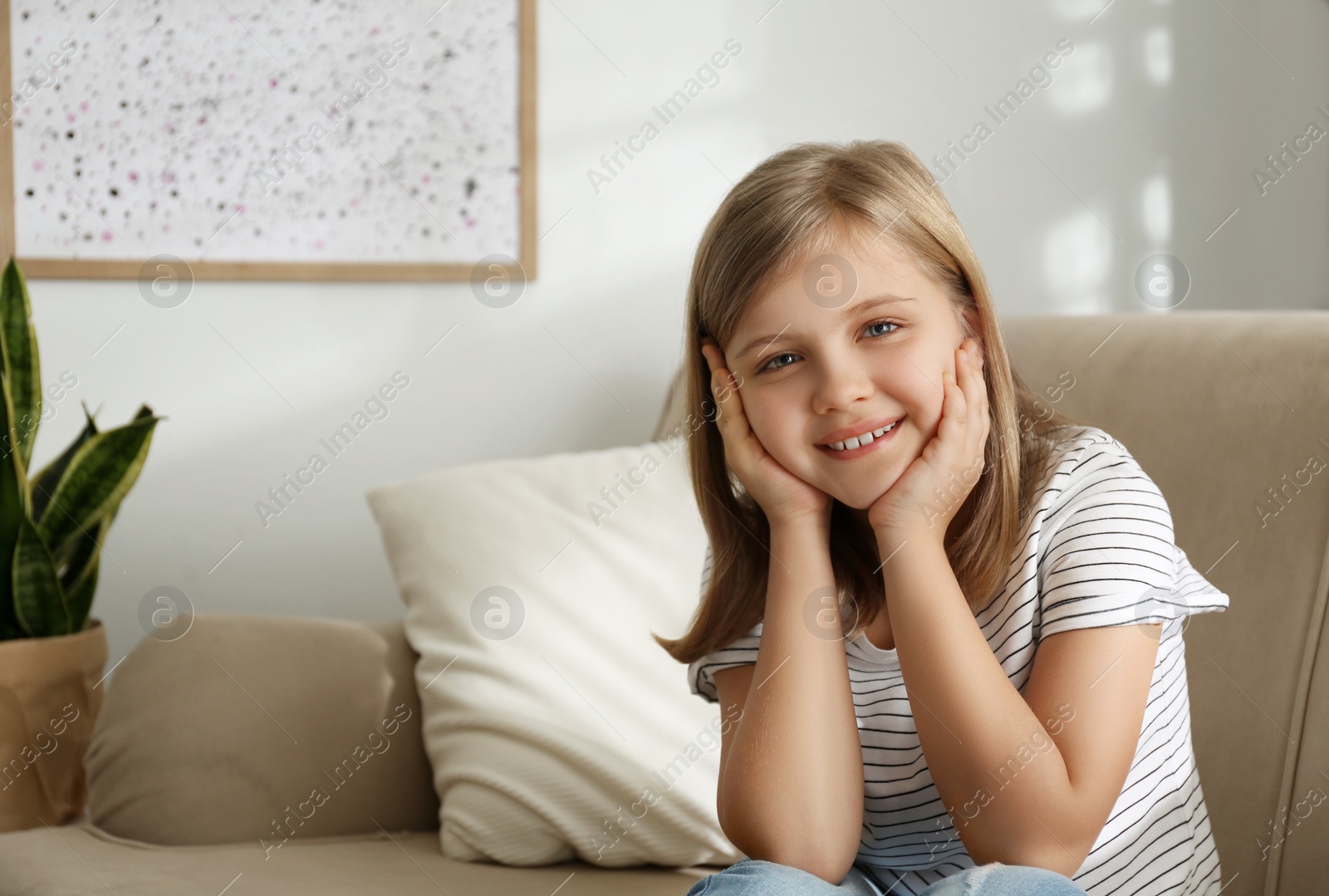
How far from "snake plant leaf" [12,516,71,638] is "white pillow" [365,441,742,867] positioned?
1.52ft

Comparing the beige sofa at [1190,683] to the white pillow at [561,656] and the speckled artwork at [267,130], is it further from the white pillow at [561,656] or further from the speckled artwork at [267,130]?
the speckled artwork at [267,130]

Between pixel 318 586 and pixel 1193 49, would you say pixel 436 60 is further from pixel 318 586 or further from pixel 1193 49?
pixel 1193 49

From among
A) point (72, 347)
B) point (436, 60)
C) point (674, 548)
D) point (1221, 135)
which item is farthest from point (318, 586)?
point (1221, 135)

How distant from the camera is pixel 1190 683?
1131 mm

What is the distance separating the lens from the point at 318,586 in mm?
1959

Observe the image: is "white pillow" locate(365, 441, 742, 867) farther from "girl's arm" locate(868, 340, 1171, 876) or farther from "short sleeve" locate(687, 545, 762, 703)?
"girl's arm" locate(868, 340, 1171, 876)

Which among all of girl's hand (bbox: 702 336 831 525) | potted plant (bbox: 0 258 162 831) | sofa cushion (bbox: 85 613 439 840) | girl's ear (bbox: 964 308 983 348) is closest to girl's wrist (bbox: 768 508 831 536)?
girl's hand (bbox: 702 336 831 525)

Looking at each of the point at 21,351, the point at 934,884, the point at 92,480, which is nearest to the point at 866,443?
the point at 934,884

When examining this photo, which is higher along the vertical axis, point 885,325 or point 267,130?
point 267,130

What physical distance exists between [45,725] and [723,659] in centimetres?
102

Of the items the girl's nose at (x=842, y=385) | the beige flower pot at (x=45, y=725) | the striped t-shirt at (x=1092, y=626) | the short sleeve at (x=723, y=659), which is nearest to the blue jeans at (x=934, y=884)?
the striped t-shirt at (x=1092, y=626)

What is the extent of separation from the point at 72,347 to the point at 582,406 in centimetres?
91

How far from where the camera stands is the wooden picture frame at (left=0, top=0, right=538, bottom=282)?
1.78 metres

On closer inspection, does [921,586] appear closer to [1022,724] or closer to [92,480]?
[1022,724]
